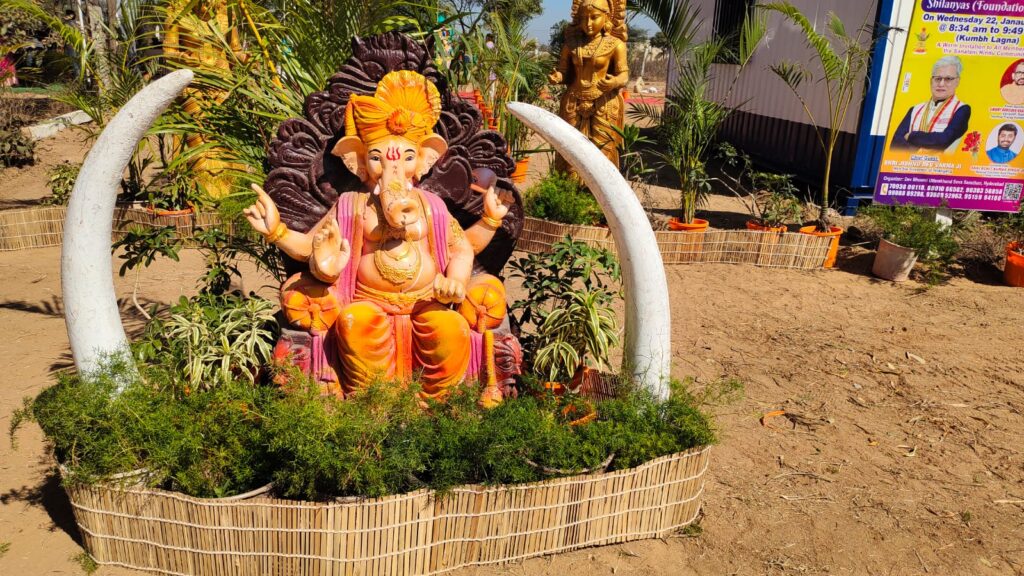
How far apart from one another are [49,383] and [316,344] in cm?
232

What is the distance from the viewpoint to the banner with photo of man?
754 centimetres

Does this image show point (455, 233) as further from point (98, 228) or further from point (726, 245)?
point (726, 245)

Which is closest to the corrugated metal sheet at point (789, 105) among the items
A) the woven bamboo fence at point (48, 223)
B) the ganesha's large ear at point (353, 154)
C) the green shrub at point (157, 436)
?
the ganesha's large ear at point (353, 154)

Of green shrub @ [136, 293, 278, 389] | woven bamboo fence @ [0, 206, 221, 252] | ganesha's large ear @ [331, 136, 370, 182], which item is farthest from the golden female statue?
green shrub @ [136, 293, 278, 389]

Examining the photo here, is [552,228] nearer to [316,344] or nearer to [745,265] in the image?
[745,265]

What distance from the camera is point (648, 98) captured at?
990 inches

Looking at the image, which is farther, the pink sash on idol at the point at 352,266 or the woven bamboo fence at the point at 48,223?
the woven bamboo fence at the point at 48,223

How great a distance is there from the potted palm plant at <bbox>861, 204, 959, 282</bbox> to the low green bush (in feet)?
16.0

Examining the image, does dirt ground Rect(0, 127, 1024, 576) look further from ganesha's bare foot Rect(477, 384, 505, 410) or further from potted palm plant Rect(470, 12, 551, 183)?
potted palm plant Rect(470, 12, 551, 183)

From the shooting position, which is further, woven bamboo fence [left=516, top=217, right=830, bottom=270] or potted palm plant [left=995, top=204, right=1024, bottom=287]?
woven bamboo fence [left=516, top=217, right=830, bottom=270]

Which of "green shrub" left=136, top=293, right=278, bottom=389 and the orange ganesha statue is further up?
the orange ganesha statue

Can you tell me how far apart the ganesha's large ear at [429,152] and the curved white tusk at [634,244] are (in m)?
0.45

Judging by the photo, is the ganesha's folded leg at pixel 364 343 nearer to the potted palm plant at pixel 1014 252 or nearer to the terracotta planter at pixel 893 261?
the terracotta planter at pixel 893 261

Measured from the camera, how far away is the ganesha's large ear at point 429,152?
3.73m
